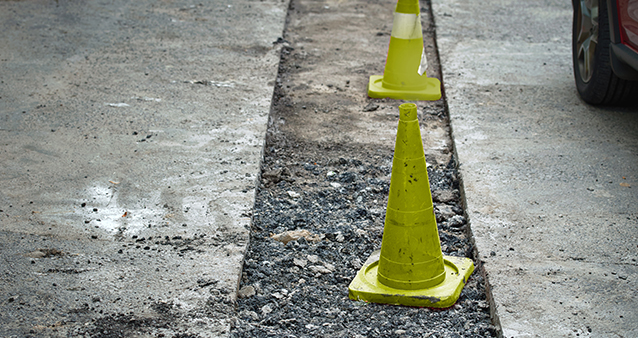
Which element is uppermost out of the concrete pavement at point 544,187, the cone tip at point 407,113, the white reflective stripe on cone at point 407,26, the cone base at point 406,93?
Answer: the cone tip at point 407,113

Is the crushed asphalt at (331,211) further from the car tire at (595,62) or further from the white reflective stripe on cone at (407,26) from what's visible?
the car tire at (595,62)

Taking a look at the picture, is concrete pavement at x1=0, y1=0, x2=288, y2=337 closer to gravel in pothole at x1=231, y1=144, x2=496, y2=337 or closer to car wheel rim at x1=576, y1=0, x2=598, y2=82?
gravel in pothole at x1=231, y1=144, x2=496, y2=337

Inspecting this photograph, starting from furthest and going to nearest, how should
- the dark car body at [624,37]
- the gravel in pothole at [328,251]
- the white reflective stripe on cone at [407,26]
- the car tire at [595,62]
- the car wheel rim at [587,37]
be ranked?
1. the white reflective stripe on cone at [407,26]
2. the car wheel rim at [587,37]
3. the car tire at [595,62]
4. the dark car body at [624,37]
5. the gravel in pothole at [328,251]

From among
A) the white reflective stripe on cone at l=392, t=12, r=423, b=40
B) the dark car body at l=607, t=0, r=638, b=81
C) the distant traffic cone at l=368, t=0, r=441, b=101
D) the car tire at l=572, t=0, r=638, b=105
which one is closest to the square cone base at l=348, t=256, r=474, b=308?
the dark car body at l=607, t=0, r=638, b=81

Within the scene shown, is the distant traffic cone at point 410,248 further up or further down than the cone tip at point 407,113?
further down

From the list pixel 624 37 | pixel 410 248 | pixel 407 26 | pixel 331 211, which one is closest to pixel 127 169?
pixel 331 211

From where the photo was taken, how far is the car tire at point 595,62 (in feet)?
13.8

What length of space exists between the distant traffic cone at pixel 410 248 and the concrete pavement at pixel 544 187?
9.6 inches

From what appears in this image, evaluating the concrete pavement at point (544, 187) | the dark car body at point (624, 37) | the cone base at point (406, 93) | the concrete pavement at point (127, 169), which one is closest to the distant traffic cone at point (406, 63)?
the cone base at point (406, 93)

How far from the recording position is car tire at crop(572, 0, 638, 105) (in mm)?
4219

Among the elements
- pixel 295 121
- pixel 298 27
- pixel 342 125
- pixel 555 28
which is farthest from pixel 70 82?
pixel 555 28

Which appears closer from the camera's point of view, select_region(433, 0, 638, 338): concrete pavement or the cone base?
select_region(433, 0, 638, 338): concrete pavement

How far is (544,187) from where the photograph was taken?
11.1 ft

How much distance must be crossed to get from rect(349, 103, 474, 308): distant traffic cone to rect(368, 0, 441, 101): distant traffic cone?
247 centimetres
